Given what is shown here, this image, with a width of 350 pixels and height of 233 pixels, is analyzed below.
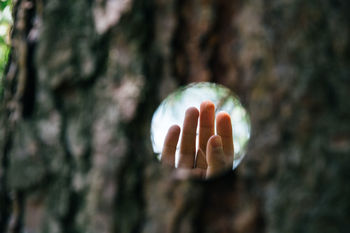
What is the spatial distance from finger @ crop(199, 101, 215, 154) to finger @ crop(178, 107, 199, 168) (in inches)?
4.4

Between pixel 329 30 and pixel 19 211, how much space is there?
2.89 ft

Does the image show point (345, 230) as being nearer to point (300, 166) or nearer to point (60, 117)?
point (300, 166)

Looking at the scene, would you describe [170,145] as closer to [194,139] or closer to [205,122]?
[194,139]

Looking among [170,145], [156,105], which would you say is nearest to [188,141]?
[170,145]

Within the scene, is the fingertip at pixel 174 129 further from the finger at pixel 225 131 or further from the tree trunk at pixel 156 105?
the tree trunk at pixel 156 105

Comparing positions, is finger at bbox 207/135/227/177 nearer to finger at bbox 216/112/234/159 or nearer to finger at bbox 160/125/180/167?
finger at bbox 160/125/180/167

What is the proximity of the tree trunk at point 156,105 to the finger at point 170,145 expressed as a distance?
953 mm

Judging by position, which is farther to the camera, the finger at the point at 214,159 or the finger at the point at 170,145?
the finger at the point at 170,145

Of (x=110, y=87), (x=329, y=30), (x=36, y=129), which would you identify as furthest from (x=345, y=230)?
(x=36, y=129)

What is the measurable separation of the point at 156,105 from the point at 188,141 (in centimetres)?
112

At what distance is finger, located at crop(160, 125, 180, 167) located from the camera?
1.79 metres

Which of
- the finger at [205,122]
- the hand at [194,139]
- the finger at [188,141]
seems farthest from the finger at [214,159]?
the finger at [205,122]

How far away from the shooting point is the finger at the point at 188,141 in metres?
1.97

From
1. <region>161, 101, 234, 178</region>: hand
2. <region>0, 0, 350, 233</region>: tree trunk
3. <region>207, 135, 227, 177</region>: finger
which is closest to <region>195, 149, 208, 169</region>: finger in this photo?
<region>161, 101, 234, 178</region>: hand
